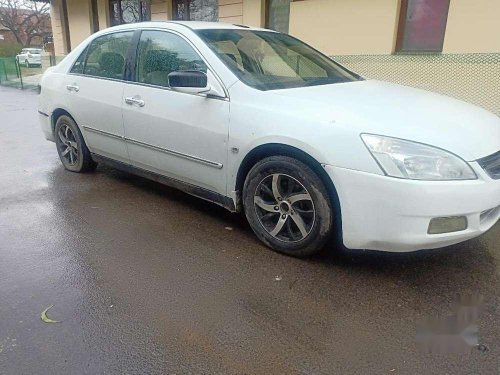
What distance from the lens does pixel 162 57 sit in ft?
12.3

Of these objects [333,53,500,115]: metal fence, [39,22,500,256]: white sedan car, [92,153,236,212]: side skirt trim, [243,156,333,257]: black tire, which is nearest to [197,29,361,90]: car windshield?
[39,22,500,256]: white sedan car

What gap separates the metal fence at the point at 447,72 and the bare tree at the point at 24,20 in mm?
52860

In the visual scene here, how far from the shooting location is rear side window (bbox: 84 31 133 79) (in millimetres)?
4102

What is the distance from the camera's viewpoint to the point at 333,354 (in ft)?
6.86

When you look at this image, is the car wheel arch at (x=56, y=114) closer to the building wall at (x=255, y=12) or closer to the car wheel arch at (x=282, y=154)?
the car wheel arch at (x=282, y=154)

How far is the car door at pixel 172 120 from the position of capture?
3.23m

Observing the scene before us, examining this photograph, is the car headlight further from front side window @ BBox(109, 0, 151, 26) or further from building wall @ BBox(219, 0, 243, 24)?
front side window @ BBox(109, 0, 151, 26)

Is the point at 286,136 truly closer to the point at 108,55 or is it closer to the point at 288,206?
the point at 288,206

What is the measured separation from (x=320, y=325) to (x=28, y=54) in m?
33.2

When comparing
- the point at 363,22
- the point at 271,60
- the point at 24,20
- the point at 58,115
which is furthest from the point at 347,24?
the point at 24,20

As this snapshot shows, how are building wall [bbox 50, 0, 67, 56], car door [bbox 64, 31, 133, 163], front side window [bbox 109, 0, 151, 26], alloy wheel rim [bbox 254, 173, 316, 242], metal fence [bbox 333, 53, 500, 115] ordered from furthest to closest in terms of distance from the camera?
building wall [bbox 50, 0, 67, 56]
front side window [bbox 109, 0, 151, 26]
metal fence [bbox 333, 53, 500, 115]
car door [bbox 64, 31, 133, 163]
alloy wheel rim [bbox 254, 173, 316, 242]

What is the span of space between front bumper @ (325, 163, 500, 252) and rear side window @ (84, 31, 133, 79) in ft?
8.37

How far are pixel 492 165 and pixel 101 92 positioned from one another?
348 cm

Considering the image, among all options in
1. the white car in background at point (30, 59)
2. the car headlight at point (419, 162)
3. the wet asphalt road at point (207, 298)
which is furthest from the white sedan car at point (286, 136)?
the white car in background at point (30, 59)
